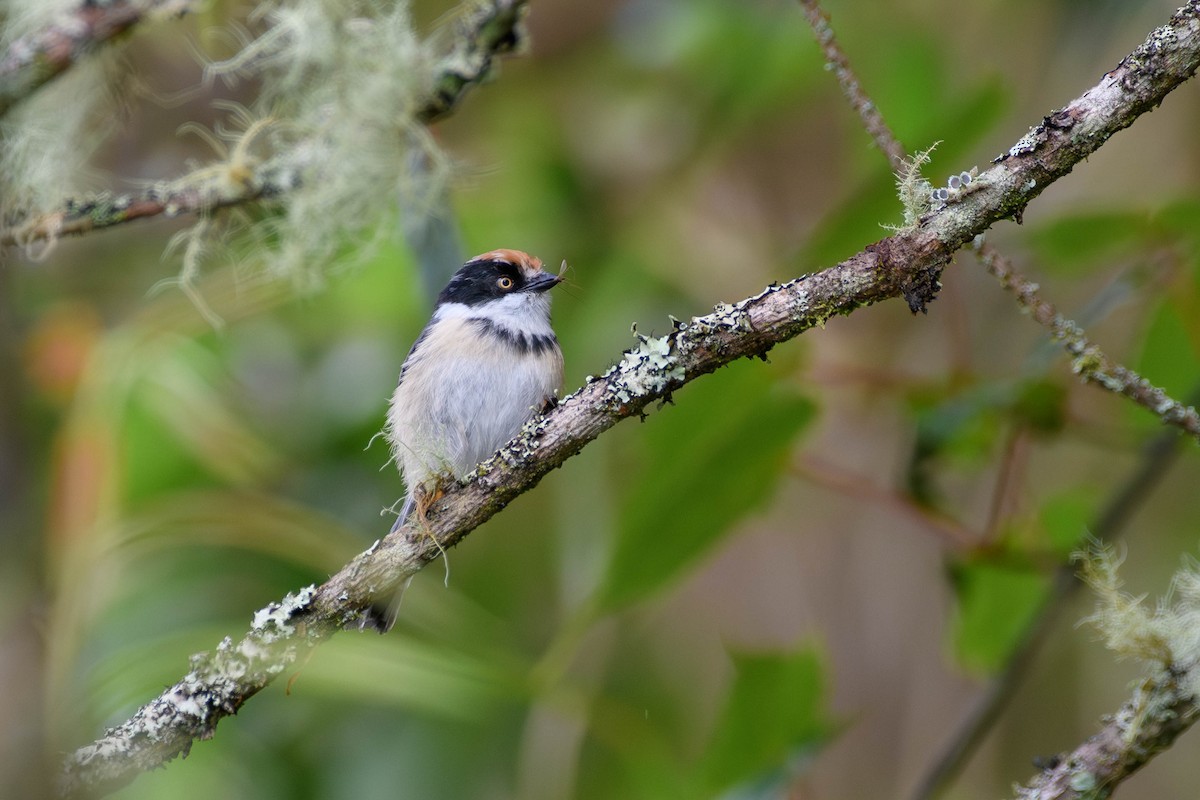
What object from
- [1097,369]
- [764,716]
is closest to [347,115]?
[764,716]

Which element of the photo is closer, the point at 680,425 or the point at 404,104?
the point at 680,425

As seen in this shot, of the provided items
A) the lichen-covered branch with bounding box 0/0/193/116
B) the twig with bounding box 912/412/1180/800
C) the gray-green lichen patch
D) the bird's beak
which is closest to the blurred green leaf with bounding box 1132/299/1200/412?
the twig with bounding box 912/412/1180/800

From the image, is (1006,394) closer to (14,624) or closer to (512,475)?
(512,475)

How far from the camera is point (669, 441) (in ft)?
9.27

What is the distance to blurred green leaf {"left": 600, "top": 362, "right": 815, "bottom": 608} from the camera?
2.71 m

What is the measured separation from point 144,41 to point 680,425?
2892 mm

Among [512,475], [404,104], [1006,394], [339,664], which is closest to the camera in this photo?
[512,475]

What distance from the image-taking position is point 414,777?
410cm

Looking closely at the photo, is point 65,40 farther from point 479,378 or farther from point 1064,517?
point 1064,517

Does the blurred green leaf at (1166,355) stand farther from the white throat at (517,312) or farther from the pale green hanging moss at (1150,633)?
the white throat at (517,312)

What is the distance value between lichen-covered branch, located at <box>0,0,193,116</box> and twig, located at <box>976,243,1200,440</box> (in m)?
2.01

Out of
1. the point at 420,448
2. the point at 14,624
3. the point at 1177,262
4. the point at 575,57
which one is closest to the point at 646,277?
the point at 575,57

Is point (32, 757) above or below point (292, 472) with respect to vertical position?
below

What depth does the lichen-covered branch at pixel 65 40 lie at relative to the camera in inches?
102
